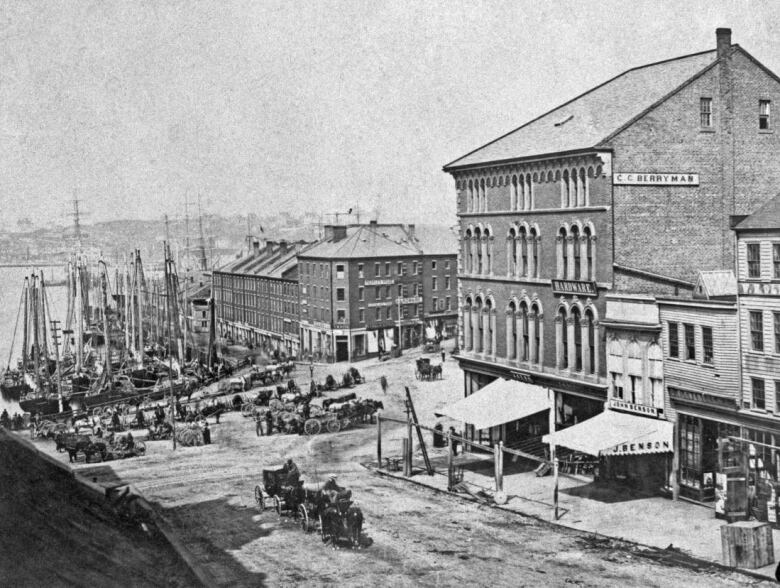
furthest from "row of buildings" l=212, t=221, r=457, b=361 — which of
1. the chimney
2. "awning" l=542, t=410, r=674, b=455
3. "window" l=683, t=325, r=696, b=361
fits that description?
"window" l=683, t=325, r=696, b=361

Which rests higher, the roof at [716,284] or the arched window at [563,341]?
the roof at [716,284]

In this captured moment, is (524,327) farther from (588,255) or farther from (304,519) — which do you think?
(304,519)

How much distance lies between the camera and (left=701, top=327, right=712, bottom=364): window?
32688 millimetres

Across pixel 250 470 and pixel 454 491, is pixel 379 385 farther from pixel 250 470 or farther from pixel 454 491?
pixel 454 491

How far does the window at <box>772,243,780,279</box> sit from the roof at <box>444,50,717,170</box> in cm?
986

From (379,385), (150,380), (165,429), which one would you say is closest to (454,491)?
(165,429)

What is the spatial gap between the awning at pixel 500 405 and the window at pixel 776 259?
532 inches

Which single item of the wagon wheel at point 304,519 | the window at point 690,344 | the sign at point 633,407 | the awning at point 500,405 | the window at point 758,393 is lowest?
the wagon wheel at point 304,519

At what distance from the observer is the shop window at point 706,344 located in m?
32.7

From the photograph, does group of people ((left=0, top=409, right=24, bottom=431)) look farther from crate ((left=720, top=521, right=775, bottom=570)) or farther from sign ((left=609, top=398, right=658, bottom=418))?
crate ((left=720, top=521, right=775, bottom=570))

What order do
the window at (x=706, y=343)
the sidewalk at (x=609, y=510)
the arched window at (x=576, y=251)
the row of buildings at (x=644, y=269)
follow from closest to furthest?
the sidewalk at (x=609, y=510) → the row of buildings at (x=644, y=269) → the window at (x=706, y=343) → the arched window at (x=576, y=251)

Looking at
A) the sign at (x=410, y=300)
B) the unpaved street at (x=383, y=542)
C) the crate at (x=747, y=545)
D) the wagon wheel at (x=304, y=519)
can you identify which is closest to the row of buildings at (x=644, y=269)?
the crate at (x=747, y=545)

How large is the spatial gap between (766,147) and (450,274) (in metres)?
65.9

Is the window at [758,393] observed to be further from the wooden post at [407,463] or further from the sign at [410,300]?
the sign at [410,300]
